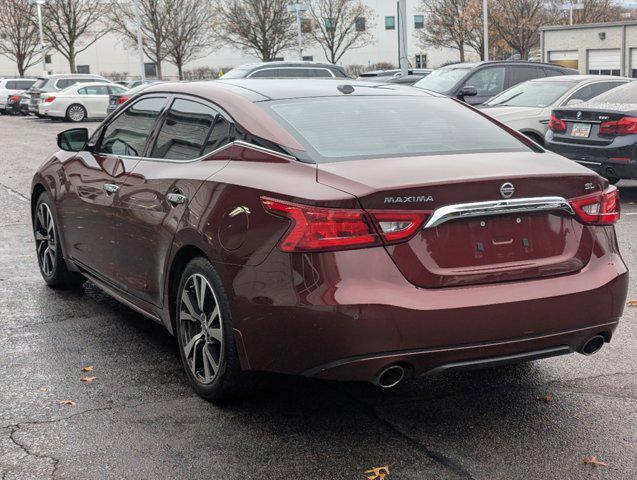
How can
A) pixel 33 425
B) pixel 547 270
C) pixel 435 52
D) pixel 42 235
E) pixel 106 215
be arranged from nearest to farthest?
1. pixel 547 270
2. pixel 33 425
3. pixel 106 215
4. pixel 42 235
5. pixel 435 52

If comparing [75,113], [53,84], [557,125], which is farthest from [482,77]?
[53,84]

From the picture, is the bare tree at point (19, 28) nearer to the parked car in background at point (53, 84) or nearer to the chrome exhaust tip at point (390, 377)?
the parked car in background at point (53, 84)

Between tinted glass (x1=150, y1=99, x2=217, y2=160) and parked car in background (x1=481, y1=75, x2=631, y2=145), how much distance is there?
9.46 metres

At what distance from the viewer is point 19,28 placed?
6844 centimetres

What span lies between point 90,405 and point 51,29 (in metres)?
66.0

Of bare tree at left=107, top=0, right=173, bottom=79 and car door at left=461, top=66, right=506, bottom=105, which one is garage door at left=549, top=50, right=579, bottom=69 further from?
bare tree at left=107, top=0, right=173, bottom=79

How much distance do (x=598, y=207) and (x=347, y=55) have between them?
79.2 metres

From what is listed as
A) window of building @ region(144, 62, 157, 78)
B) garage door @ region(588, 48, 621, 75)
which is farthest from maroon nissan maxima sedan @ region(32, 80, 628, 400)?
window of building @ region(144, 62, 157, 78)

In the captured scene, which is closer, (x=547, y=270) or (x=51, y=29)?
(x=547, y=270)

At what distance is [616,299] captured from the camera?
4348 mm

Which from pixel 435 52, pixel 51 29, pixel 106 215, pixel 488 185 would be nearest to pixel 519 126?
pixel 106 215

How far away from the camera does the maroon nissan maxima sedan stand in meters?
3.87

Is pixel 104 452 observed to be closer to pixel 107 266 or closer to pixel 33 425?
pixel 33 425

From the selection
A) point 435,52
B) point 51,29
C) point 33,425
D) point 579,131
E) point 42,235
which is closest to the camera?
point 33,425
